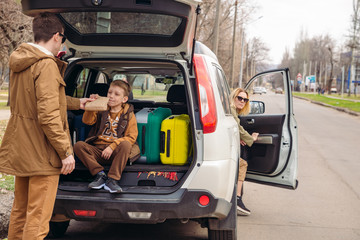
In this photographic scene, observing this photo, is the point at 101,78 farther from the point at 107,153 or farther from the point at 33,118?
the point at 33,118

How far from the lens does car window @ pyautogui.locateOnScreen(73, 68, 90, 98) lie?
5164 mm

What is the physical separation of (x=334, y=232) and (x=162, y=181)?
220cm

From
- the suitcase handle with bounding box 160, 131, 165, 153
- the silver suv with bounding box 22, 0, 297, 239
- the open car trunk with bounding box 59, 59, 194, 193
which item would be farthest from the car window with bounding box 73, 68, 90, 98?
the suitcase handle with bounding box 160, 131, 165, 153

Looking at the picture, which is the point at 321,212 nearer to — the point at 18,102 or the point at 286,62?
the point at 18,102

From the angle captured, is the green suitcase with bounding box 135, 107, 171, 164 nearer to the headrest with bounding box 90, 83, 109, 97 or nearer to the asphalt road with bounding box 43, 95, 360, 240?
the asphalt road with bounding box 43, 95, 360, 240

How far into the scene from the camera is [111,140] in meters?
4.41

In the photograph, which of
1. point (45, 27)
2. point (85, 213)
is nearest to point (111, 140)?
point (85, 213)

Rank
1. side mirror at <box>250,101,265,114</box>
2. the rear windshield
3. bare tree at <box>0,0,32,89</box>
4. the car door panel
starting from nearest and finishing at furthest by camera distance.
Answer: the rear windshield, the car door panel, side mirror at <box>250,101,265,114</box>, bare tree at <box>0,0,32,89</box>

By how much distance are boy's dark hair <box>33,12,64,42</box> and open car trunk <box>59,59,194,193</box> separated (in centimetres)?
111

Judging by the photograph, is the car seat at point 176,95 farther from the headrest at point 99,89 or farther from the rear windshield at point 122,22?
the rear windshield at point 122,22

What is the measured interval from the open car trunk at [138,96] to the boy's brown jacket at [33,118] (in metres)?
0.72

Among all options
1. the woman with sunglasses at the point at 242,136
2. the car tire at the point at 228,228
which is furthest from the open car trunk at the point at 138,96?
the woman with sunglasses at the point at 242,136

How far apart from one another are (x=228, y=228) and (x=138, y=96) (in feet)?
9.10

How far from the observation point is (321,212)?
5.94 m
